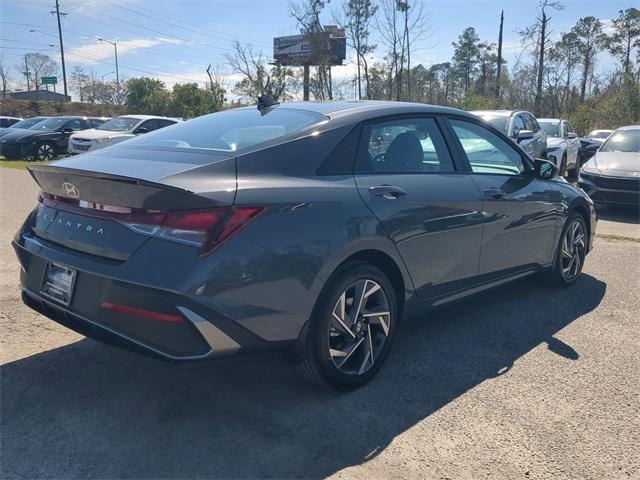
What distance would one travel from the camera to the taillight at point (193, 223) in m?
2.53

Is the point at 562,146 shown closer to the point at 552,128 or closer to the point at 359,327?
the point at 552,128

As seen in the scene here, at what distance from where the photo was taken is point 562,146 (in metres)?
13.5

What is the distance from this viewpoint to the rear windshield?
125 inches

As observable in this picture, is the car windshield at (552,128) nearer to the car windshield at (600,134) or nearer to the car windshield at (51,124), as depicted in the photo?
the car windshield at (600,134)

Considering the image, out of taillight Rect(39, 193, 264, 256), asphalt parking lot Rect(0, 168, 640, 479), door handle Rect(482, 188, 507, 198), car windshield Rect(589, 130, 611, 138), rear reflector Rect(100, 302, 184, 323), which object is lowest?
asphalt parking lot Rect(0, 168, 640, 479)

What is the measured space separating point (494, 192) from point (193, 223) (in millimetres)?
2549

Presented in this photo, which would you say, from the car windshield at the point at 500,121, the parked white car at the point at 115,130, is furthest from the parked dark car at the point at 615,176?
the parked white car at the point at 115,130

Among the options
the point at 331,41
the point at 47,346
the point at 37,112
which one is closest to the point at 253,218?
the point at 47,346

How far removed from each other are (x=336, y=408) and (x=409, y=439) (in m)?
0.45

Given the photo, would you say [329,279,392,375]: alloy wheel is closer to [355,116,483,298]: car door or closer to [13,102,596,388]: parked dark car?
[13,102,596,388]: parked dark car

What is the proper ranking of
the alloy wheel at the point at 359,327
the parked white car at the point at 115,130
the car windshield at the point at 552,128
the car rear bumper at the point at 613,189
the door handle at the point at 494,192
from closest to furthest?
the alloy wheel at the point at 359,327 < the door handle at the point at 494,192 < the car rear bumper at the point at 613,189 < the car windshield at the point at 552,128 < the parked white car at the point at 115,130

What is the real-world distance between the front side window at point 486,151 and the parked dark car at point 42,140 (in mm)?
18056

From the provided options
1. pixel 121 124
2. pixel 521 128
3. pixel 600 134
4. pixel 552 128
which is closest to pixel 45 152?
pixel 121 124

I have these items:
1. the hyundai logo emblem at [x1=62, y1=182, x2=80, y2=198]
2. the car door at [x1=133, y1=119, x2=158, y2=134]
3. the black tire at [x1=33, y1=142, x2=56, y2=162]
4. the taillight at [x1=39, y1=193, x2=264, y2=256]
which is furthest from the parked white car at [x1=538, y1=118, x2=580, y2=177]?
the black tire at [x1=33, y1=142, x2=56, y2=162]
